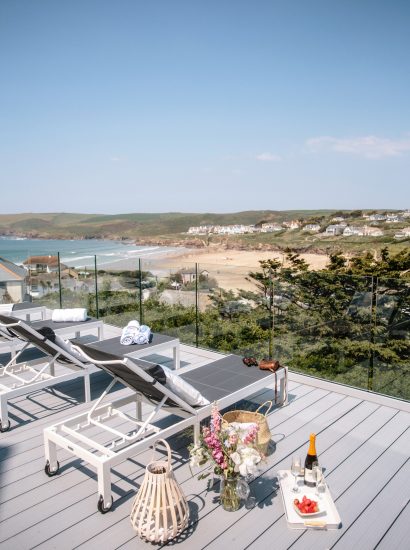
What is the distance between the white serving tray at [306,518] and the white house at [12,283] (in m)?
7.36

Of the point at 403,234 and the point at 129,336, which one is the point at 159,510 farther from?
the point at 403,234

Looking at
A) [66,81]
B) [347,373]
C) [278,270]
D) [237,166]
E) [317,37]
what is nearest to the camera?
[347,373]

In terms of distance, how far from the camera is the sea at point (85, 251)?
8.02 meters

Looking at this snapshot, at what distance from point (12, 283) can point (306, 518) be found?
7823 millimetres

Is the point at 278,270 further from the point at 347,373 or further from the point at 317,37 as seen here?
the point at 317,37

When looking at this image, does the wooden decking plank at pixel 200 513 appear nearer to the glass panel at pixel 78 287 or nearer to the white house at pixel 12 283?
the glass panel at pixel 78 287

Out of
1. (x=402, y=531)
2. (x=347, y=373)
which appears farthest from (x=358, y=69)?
(x=402, y=531)

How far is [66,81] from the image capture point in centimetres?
1428

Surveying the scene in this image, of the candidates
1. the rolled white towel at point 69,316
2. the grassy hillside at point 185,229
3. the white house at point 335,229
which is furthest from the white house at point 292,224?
the rolled white towel at point 69,316

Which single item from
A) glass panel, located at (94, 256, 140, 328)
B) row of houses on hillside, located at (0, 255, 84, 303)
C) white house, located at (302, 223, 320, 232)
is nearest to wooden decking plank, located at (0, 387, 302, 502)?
glass panel, located at (94, 256, 140, 328)

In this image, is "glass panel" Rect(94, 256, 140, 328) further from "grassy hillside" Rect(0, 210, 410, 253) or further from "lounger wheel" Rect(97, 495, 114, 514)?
"grassy hillside" Rect(0, 210, 410, 253)

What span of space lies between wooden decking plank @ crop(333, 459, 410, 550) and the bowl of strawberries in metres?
0.18

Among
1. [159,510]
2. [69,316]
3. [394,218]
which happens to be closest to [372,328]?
[159,510]

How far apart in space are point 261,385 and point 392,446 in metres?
1.13
